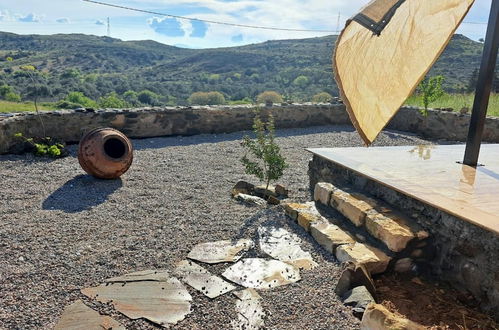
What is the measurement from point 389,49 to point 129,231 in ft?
9.25

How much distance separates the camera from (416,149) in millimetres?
4797

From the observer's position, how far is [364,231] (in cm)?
319

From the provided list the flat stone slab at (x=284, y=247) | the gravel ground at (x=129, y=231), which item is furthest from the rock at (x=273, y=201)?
the flat stone slab at (x=284, y=247)

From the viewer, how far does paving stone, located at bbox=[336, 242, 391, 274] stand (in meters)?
2.74

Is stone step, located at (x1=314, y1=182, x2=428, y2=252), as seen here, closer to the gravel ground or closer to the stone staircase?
the stone staircase

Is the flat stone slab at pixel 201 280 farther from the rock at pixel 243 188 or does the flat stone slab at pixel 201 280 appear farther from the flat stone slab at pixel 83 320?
the rock at pixel 243 188

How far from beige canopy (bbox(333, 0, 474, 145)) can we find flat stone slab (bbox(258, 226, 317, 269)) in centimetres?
129

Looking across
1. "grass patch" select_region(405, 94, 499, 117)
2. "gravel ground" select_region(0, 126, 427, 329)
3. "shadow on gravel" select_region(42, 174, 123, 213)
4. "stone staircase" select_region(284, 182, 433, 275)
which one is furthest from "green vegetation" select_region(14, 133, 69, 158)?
"grass patch" select_region(405, 94, 499, 117)

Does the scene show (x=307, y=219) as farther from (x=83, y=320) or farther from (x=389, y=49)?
(x=83, y=320)

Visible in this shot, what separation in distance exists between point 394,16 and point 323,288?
1871 mm

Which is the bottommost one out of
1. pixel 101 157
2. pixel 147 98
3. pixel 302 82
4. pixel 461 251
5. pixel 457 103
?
pixel 461 251

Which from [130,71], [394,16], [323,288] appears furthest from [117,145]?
[130,71]

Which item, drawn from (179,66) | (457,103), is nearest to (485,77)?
(457,103)

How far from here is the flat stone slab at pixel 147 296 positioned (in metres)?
2.39
